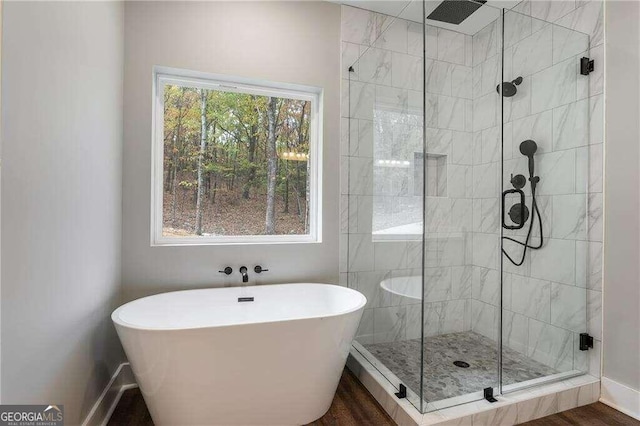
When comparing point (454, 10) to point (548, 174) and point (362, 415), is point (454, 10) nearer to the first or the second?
point (548, 174)

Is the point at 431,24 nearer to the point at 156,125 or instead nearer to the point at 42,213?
the point at 156,125

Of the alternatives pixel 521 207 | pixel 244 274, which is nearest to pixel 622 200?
pixel 521 207

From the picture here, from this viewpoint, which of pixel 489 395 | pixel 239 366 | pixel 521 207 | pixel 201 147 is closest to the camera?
pixel 239 366

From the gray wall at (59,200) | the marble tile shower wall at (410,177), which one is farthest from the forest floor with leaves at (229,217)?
the marble tile shower wall at (410,177)

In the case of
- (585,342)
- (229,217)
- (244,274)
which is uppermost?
(229,217)

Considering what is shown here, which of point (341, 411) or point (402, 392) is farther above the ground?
point (402, 392)

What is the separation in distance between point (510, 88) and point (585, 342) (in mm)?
1758

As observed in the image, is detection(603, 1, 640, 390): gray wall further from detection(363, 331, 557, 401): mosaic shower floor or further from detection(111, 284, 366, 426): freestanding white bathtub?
detection(111, 284, 366, 426): freestanding white bathtub

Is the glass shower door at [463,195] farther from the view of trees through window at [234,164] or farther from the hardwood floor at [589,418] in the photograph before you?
the view of trees through window at [234,164]

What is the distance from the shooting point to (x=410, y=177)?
1917 millimetres

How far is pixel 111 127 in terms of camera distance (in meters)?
1.91

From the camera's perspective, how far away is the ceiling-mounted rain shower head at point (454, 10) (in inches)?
73.2

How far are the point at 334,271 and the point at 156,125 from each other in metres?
1.79

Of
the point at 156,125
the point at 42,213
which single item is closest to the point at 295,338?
the point at 42,213
